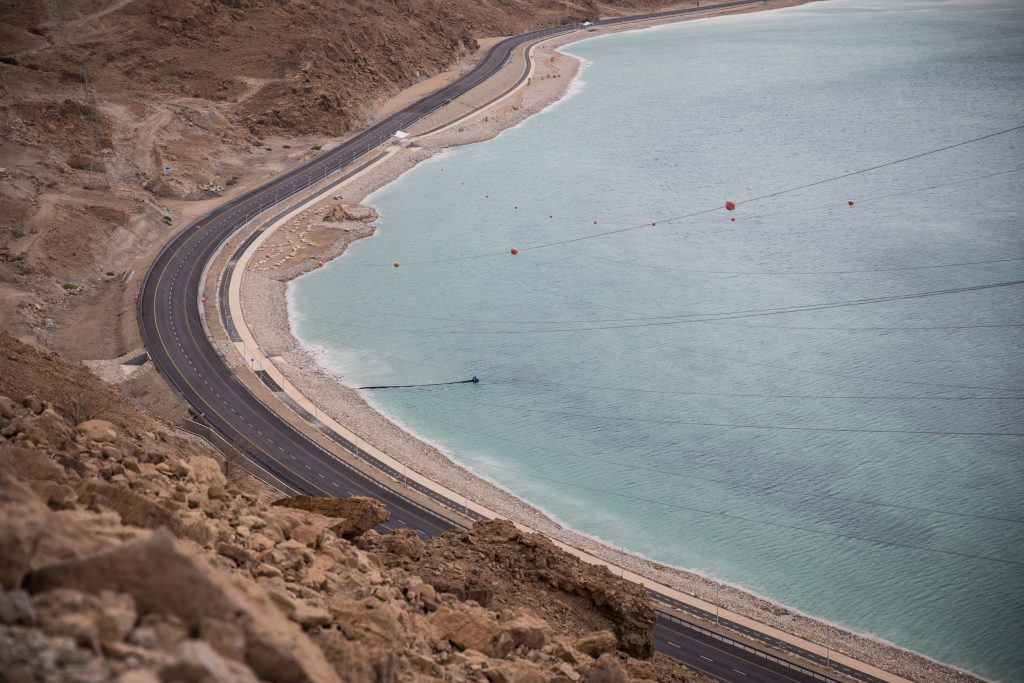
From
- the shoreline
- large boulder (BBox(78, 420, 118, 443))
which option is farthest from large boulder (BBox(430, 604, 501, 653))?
the shoreline

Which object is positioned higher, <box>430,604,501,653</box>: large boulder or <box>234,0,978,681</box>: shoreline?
<box>430,604,501,653</box>: large boulder

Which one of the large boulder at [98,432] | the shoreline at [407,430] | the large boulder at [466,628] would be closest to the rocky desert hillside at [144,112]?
the shoreline at [407,430]

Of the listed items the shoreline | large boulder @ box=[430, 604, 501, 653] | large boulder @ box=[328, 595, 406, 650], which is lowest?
the shoreline

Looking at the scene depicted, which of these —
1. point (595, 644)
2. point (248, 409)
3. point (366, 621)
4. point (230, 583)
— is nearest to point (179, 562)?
point (230, 583)

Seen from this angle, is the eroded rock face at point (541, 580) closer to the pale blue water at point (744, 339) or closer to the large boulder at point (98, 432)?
the large boulder at point (98, 432)

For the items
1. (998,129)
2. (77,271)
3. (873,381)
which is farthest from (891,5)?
(77,271)

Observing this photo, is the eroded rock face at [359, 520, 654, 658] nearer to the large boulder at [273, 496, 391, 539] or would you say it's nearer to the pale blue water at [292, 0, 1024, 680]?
the large boulder at [273, 496, 391, 539]
